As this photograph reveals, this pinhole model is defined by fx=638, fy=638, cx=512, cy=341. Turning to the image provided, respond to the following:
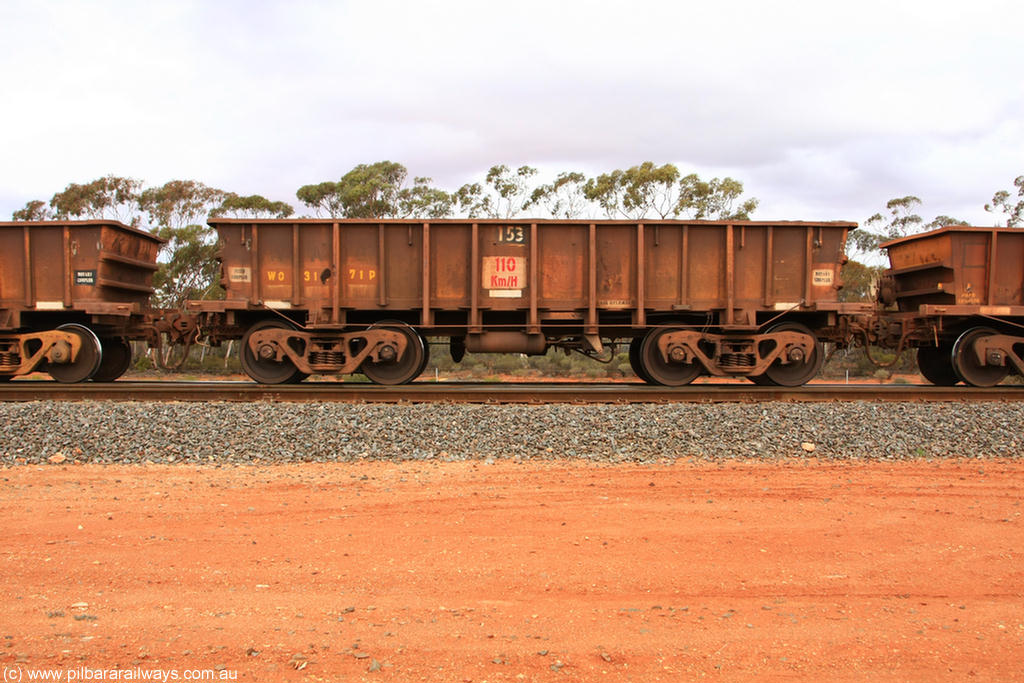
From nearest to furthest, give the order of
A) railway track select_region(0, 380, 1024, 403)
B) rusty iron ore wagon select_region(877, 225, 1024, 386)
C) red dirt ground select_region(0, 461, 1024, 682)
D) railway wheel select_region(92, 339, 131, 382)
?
red dirt ground select_region(0, 461, 1024, 682) → railway track select_region(0, 380, 1024, 403) → rusty iron ore wagon select_region(877, 225, 1024, 386) → railway wheel select_region(92, 339, 131, 382)

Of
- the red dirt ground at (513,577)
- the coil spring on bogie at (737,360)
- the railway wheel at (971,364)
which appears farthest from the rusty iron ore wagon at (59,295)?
the railway wheel at (971,364)

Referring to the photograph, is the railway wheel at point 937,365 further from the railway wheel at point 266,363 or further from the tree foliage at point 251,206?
the tree foliage at point 251,206

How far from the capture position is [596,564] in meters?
4.00

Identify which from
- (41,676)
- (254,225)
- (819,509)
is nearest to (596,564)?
(819,509)

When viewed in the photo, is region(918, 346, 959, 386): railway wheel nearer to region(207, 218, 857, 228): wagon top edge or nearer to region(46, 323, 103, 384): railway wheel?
region(207, 218, 857, 228): wagon top edge

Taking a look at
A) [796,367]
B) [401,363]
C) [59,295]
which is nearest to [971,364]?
[796,367]

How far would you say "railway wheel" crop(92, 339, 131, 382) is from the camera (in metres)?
11.9

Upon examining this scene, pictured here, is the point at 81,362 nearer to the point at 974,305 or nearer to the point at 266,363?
the point at 266,363

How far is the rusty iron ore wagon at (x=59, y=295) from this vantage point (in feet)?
34.8

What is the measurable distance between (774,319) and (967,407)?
2.98 m

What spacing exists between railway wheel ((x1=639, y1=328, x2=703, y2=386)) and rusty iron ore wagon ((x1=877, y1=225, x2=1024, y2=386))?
3.55 meters

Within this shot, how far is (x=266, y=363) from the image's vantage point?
35.4 ft

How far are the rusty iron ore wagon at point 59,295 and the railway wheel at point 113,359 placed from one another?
90 centimetres

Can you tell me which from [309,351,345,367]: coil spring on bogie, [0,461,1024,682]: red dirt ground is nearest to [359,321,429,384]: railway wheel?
[309,351,345,367]: coil spring on bogie
